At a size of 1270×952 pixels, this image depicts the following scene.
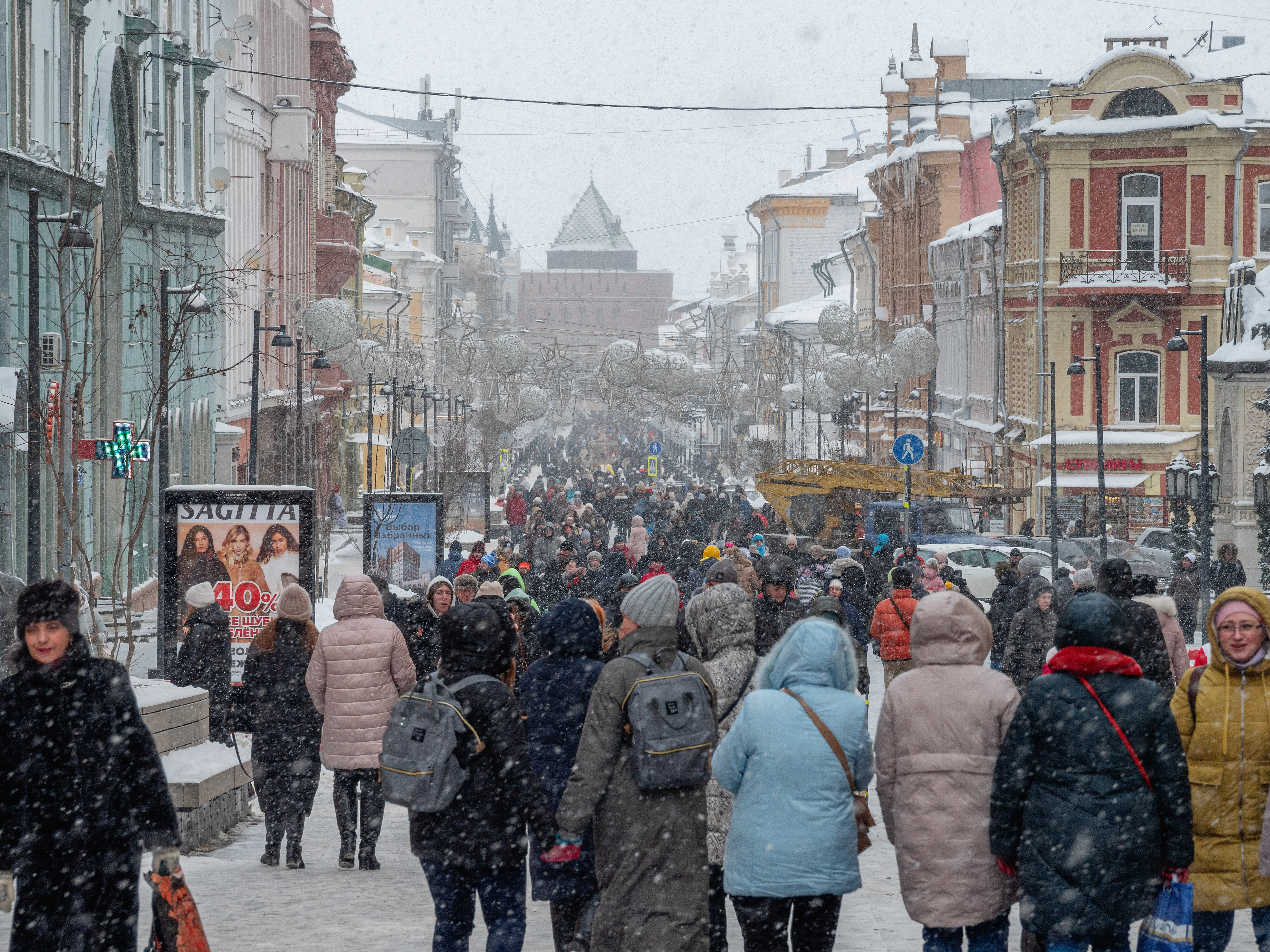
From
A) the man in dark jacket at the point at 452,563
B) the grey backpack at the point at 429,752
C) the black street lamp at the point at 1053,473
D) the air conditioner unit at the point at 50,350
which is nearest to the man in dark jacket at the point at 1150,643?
the grey backpack at the point at 429,752

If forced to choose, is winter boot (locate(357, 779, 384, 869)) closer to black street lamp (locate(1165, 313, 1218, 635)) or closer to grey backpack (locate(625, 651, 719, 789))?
grey backpack (locate(625, 651, 719, 789))

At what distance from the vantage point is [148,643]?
64.5ft

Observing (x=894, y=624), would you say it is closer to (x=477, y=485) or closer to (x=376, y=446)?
(x=477, y=485)

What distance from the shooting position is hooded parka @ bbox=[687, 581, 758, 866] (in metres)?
7.40

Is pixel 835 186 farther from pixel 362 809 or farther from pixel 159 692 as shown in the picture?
pixel 362 809

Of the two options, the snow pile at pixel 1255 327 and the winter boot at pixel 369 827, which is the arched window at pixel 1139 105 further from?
the winter boot at pixel 369 827

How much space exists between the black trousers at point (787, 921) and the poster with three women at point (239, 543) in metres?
7.81

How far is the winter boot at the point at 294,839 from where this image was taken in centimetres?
1005

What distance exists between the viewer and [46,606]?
19.4 feet

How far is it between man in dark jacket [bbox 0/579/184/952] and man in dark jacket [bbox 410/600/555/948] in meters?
1.09

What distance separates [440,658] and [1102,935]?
7.76ft

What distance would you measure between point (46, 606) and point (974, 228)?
45.9 metres

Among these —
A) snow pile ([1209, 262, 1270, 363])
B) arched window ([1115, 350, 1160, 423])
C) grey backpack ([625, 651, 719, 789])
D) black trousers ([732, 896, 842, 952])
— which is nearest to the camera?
black trousers ([732, 896, 842, 952])

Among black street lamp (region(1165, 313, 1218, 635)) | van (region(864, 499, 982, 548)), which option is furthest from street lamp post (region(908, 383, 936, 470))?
black street lamp (region(1165, 313, 1218, 635))
